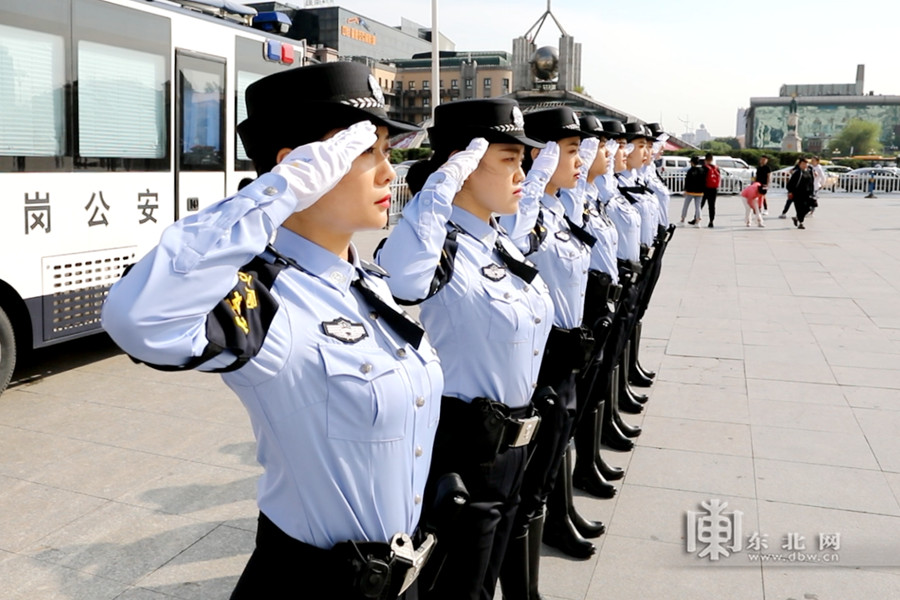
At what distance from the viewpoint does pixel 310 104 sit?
1.93 metres

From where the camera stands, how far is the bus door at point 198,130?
24.5 feet

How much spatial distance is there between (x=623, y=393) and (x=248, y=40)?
492 cm

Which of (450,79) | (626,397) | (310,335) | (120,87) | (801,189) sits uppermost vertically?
(450,79)

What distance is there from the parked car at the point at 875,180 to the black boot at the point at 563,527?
3578 centimetres

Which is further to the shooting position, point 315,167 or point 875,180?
point 875,180

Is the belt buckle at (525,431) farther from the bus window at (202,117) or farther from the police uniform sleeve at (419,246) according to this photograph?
the bus window at (202,117)

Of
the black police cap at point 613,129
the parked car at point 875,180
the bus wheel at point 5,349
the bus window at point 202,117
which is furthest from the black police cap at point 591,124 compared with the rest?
the parked car at point 875,180

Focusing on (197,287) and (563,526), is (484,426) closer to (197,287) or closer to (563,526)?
(197,287)

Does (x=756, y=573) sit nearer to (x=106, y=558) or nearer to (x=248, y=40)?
(x=106, y=558)

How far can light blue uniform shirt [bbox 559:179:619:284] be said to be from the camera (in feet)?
14.7

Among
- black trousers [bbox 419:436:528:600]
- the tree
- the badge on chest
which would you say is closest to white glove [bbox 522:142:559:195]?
black trousers [bbox 419:436:528:600]

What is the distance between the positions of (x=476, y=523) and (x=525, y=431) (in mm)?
338

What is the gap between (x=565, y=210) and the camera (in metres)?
4.45

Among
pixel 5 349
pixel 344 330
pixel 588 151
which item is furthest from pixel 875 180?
pixel 344 330
